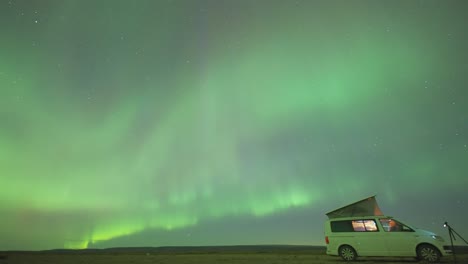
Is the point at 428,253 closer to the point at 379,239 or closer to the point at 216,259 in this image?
the point at 379,239

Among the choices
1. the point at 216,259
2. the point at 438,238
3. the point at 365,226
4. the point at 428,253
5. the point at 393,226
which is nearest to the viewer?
the point at 428,253

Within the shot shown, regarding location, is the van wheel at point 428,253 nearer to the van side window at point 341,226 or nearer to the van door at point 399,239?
the van door at point 399,239

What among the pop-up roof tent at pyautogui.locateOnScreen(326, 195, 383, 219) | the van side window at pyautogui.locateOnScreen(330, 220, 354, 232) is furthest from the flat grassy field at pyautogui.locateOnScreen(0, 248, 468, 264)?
the pop-up roof tent at pyautogui.locateOnScreen(326, 195, 383, 219)

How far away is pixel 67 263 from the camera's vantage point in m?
19.4

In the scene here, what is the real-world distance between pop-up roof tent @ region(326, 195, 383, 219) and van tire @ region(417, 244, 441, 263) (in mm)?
2906

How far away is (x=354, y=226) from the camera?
17.6 metres

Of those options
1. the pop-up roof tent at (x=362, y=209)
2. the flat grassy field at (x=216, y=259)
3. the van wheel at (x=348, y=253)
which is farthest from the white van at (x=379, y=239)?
the pop-up roof tent at (x=362, y=209)

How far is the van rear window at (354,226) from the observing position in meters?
17.2

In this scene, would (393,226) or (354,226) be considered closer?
(393,226)

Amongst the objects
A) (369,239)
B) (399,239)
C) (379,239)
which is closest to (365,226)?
(369,239)

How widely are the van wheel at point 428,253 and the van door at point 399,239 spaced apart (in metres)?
0.30

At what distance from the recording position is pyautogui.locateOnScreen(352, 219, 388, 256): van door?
16688 mm

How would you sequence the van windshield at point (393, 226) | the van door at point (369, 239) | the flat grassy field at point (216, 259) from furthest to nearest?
1. the flat grassy field at point (216, 259)
2. the van door at point (369, 239)
3. the van windshield at point (393, 226)

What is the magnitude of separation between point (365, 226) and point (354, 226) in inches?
22.8
